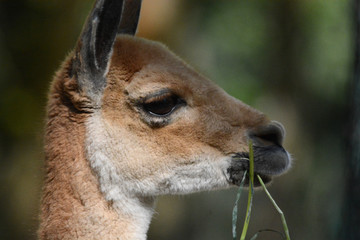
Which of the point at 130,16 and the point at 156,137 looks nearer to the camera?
the point at 156,137

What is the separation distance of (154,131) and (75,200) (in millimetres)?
707

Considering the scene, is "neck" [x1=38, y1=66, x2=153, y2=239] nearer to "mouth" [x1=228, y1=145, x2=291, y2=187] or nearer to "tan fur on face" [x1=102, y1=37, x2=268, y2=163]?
"tan fur on face" [x1=102, y1=37, x2=268, y2=163]

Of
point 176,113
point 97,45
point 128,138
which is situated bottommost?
point 128,138

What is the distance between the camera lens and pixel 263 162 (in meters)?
4.49

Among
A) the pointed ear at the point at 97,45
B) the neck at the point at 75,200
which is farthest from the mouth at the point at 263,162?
the pointed ear at the point at 97,45

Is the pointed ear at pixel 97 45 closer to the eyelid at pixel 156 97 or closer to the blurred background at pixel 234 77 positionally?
the eyelid at pixel 156 97

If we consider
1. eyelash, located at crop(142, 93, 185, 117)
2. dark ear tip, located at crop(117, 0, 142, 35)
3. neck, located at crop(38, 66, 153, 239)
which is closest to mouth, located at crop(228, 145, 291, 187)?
eyelash, located at crop(142, 93, 185, 117)

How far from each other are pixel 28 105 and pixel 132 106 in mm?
9157

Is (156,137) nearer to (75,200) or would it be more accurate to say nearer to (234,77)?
(75,200)

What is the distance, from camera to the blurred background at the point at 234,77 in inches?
493

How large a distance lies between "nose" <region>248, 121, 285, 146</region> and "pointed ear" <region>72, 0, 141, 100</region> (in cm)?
110

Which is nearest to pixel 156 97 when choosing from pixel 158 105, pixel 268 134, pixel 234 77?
pixel 158 105

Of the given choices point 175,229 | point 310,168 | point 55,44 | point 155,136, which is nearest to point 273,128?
point 155,136

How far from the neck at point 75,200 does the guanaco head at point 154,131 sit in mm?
64
